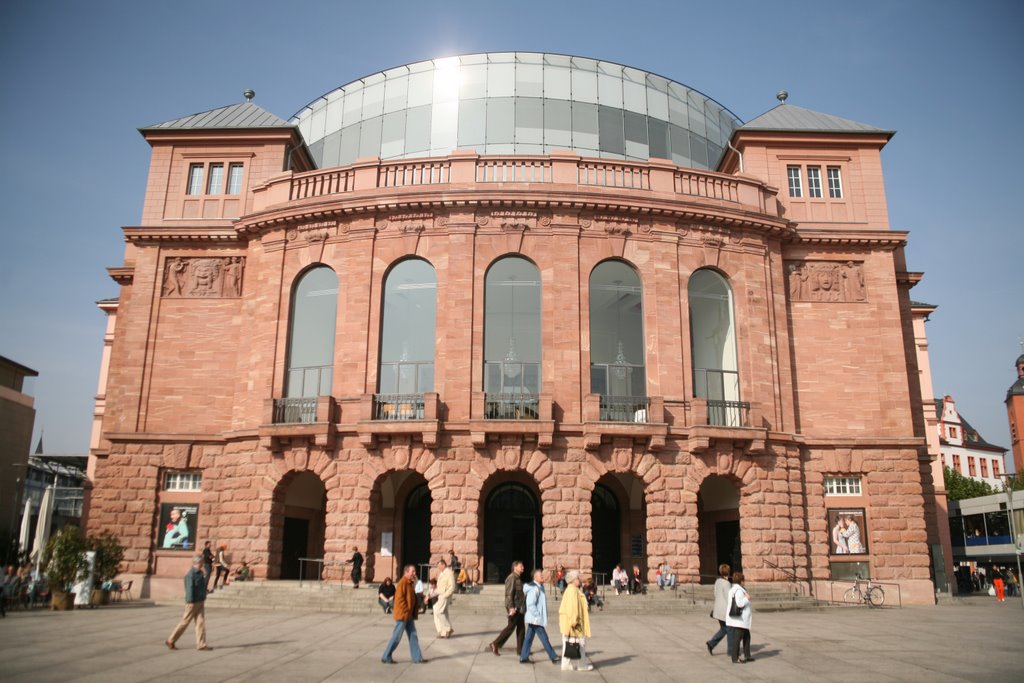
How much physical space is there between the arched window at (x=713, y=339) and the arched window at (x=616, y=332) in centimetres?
223

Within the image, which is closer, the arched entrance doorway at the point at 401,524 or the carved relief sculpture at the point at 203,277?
the arched entrance doorway at the point at 401,524

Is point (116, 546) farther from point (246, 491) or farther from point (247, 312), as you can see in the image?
point (247, 312)

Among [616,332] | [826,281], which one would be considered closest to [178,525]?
[616,332]

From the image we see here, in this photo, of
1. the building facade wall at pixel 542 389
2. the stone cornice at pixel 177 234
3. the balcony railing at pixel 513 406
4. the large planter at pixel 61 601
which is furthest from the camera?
the stone cornice at pixel 177 234

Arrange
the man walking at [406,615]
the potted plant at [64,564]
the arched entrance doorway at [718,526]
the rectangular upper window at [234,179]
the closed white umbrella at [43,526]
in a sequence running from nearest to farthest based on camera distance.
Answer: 1. the man walking at [406,615]
2. the potted plant at [64,564]
3. the closed white umbrella at [43,526]
4. the arched entrance doorway at [718,526]
5. the rectangular upper window at [234,179]

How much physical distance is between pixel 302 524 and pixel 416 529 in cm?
462

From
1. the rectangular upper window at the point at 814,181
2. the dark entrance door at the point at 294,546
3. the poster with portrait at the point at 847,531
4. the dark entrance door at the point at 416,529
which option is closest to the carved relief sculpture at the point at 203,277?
the dark entrance door at the point at 294,546

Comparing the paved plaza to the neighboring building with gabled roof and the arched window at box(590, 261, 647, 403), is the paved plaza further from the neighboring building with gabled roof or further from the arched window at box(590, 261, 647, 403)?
the neighboring building with gabled roof

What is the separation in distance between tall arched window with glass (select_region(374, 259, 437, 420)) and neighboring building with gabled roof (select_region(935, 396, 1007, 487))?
79799 millimetres

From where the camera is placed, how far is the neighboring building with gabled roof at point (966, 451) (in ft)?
295

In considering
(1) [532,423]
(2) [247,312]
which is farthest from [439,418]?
(2) [247,312]

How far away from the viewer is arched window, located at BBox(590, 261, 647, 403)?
27938 mm

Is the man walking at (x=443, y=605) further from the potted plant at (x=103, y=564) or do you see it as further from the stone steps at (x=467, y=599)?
the potted plant at (x=103, y=564)

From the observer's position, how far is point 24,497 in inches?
2141
